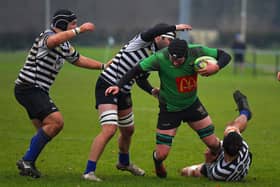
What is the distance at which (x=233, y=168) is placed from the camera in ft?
36.8

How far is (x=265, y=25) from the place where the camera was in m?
61.3

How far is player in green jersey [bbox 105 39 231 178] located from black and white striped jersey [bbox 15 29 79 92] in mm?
837

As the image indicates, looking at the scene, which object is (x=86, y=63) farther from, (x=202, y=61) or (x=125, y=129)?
(x=202, y=61)

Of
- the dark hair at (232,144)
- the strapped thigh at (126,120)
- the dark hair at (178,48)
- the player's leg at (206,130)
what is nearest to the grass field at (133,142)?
the dark hair at (232,144)

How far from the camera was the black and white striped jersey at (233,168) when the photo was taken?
36.8ft

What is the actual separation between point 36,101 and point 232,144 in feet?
8.96

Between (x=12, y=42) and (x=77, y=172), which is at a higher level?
(x=77, y=172)

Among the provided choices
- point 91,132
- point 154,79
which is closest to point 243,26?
point 154,79

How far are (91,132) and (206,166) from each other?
611cm

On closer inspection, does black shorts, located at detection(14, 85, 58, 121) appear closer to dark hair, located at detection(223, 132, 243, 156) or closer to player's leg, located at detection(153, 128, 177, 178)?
player's leg, located at detection(153, 128, 177, 178)

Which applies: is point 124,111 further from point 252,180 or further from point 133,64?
point 252,180

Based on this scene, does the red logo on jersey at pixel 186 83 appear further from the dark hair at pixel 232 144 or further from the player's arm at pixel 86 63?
the player's arm at pixel 86 63

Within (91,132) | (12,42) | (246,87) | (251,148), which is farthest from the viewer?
(12,42)

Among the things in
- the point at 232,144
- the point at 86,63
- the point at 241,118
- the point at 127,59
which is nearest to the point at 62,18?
the point at 86,63
